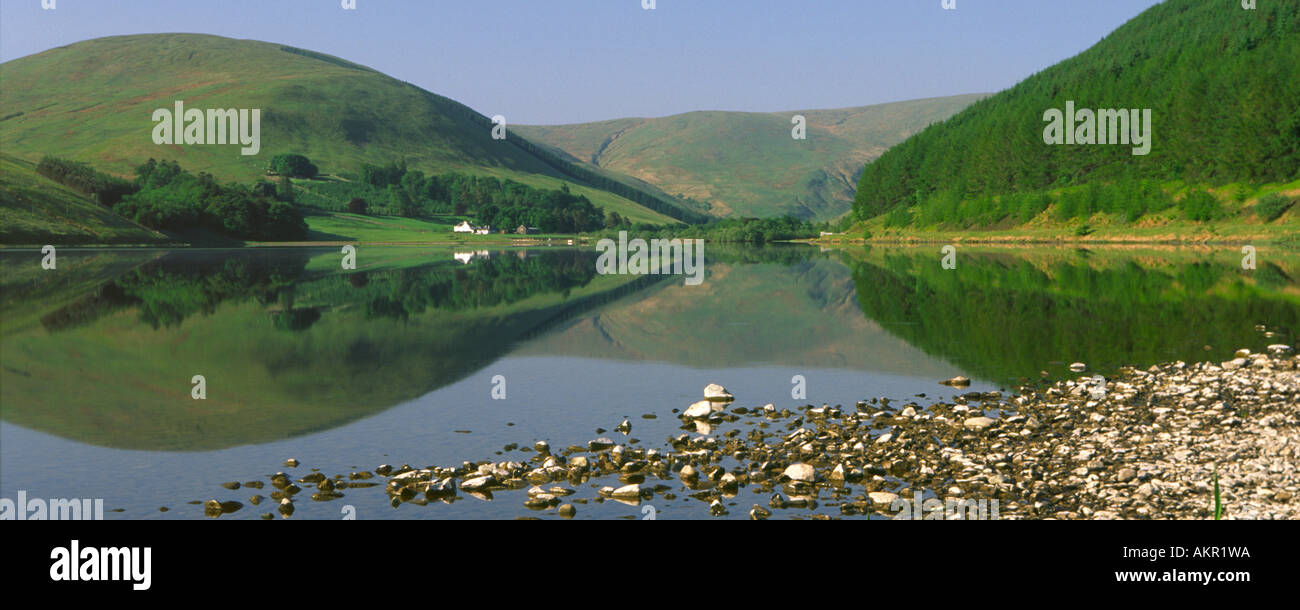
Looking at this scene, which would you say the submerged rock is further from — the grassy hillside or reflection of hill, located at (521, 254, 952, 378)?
the grassy hillside

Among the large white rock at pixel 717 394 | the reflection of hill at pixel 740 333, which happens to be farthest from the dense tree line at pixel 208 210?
the large white rock at pixel 717 394

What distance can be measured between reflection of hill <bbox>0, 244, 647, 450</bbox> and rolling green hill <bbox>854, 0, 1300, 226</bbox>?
104 meters

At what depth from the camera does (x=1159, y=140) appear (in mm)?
137375

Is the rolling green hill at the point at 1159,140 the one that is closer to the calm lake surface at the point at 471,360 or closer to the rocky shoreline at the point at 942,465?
the calm lake surface at the point at 471,360

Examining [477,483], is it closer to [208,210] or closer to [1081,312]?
[1081,312]

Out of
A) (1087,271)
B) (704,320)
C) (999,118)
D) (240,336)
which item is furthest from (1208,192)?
(240,336)

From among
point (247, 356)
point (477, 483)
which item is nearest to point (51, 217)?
point (247, 356)

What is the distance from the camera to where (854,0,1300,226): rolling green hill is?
4488 inches

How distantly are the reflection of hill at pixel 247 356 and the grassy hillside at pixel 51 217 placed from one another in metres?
82.6

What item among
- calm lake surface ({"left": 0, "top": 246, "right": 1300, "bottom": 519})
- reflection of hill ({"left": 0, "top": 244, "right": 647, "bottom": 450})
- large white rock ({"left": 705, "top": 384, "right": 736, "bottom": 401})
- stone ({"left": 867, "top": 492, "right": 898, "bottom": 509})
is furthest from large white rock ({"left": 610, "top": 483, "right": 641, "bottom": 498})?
reflection of hill ({"left": 0, "top": 244, "right": 647, "bottom": 450})

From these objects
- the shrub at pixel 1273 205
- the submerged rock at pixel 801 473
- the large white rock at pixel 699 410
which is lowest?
the submerged rock at pixel 801 473

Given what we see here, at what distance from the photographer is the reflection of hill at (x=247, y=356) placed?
60.2 ft
